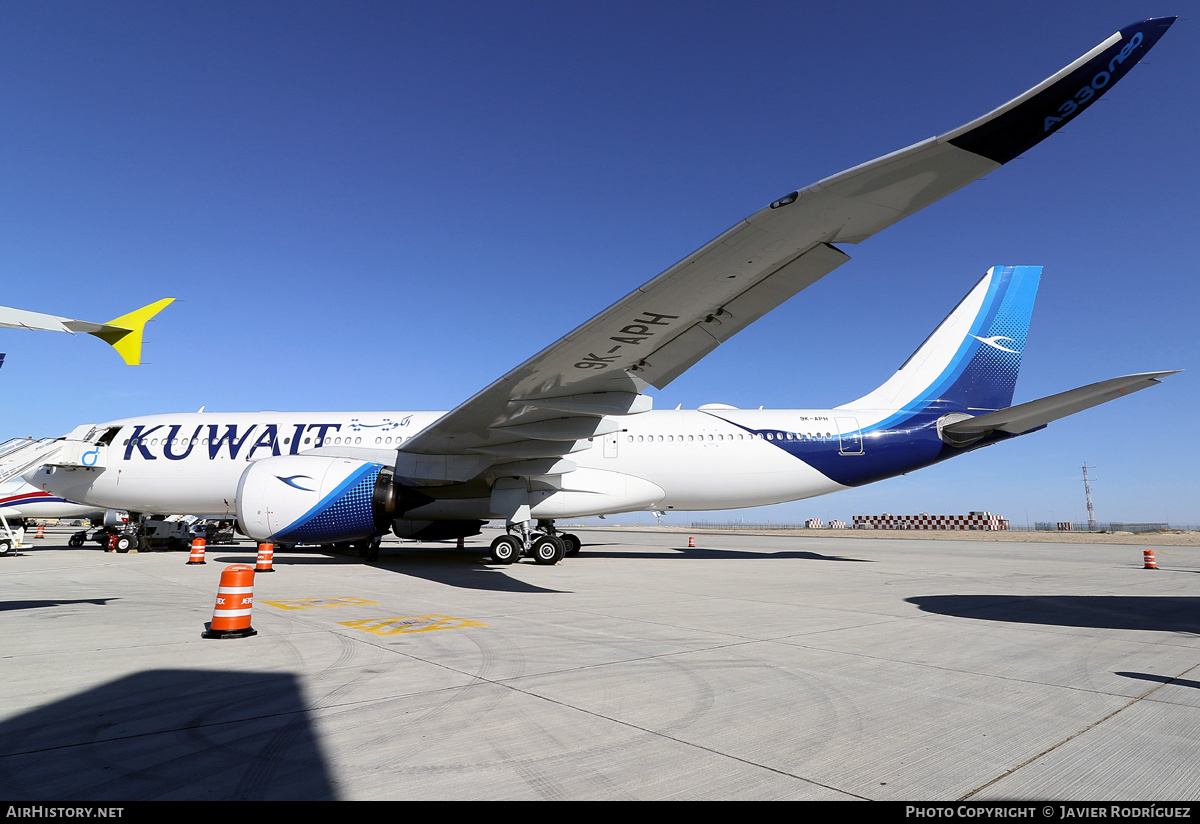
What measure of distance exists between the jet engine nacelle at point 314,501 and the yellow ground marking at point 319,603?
4322 millimetres

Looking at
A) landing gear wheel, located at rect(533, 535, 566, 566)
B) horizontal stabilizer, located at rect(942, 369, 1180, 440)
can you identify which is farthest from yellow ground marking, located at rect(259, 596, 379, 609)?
horizontal stabilizer, located at rect(942, 369, 1180, 440)

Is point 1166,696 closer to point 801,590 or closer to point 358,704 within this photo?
point 358,704

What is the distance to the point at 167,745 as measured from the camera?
2.95 meters

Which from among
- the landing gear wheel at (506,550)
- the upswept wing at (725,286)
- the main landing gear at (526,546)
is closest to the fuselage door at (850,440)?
the upswept wing at (725,286)

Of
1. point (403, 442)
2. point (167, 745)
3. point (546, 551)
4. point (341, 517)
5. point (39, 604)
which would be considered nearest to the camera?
point (167, 745)

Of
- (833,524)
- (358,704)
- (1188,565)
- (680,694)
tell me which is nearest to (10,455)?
(358,704)

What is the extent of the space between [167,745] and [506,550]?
35.9ft

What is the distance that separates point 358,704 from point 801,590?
25.5 ft

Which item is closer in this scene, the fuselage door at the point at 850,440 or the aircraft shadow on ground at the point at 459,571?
the aircraft shadow on ground at the point at 459,571

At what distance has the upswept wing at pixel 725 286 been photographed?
Answer: 403cm

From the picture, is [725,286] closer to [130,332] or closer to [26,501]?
[130,332]

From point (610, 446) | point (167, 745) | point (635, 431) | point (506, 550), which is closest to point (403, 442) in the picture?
point (506, 550)

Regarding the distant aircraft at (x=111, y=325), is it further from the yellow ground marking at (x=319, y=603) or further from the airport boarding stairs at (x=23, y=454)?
the airport boarding stairs at (x=23, y=454)

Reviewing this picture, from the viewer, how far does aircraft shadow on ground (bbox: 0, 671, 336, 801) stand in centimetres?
247
